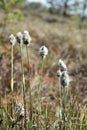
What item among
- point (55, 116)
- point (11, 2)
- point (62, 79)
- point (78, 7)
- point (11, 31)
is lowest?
point (55, 116)

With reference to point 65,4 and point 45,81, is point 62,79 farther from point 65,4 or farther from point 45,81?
point 65,4

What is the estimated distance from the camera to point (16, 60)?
700 cm

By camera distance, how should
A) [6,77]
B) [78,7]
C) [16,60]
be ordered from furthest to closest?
[78,7] → [16,60] → [6,77]

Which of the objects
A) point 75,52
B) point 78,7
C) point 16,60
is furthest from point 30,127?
point 78,7

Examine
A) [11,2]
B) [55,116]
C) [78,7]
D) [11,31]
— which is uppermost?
[78,7]

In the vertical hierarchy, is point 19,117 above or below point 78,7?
below

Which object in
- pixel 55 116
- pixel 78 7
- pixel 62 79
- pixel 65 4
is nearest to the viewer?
pixel 62 79

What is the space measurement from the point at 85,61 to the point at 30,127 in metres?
5.87

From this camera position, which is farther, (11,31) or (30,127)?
(11,31)

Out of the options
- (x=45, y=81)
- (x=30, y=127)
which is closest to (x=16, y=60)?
(x=45, y=81)

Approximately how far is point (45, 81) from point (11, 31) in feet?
9.40

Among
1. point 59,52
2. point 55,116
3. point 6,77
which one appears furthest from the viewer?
point 59,52

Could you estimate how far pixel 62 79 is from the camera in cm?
259

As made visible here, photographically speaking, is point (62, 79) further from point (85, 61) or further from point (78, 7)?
point (78, 7)
